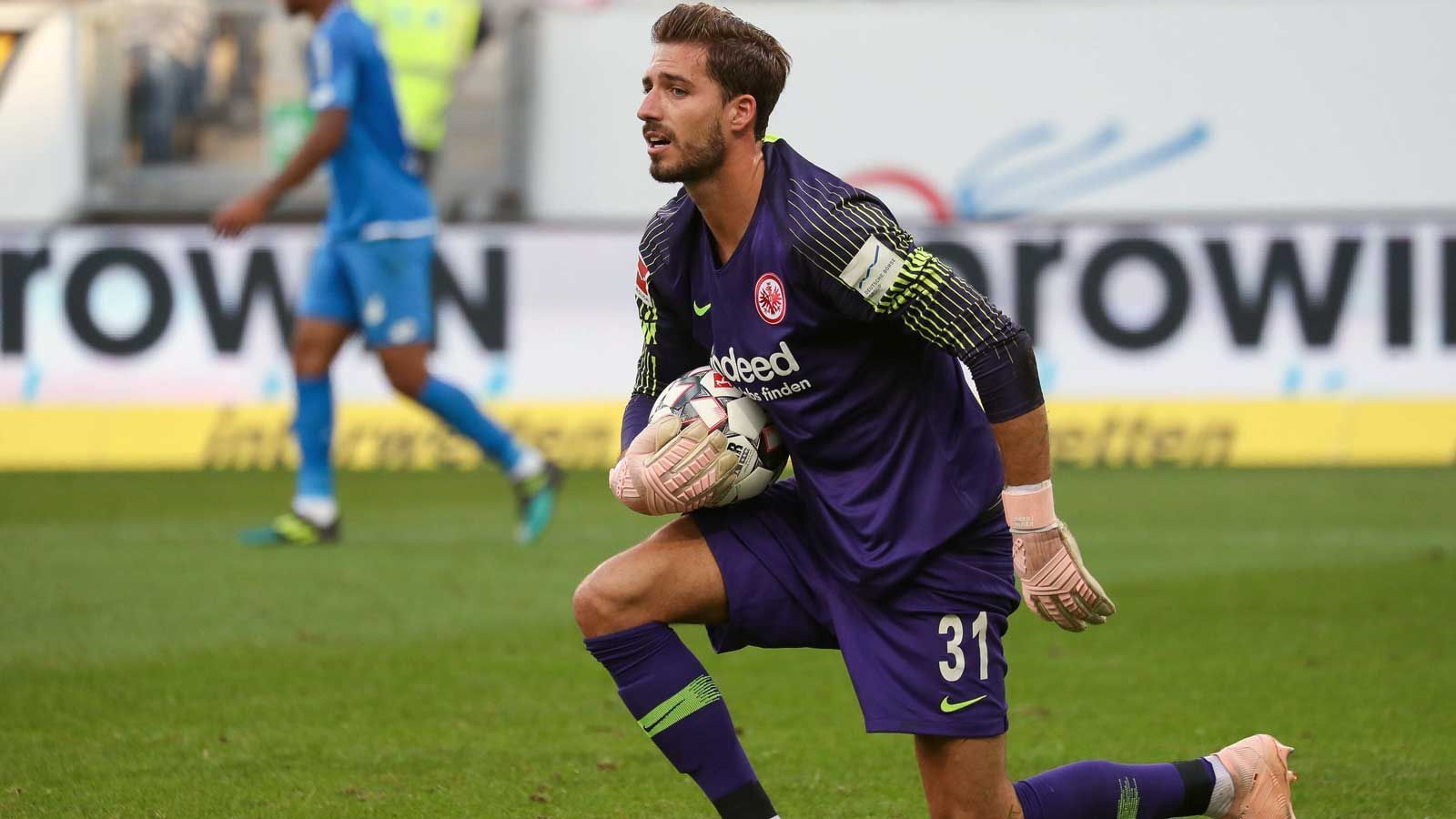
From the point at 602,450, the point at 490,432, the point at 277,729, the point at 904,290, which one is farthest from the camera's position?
the point at 602,450

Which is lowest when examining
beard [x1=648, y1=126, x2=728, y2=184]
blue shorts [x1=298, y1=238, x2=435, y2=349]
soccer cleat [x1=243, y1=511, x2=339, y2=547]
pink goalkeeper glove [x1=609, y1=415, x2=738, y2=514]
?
soccer cleat [x1=243, y1=511, x2=339, y2=547]

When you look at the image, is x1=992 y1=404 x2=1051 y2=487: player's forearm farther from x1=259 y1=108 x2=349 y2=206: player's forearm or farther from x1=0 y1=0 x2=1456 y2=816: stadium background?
x1=259 y1=108 x2=349 y2=206: player's forearm

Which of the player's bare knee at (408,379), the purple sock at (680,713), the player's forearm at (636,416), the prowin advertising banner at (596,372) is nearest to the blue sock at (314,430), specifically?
the player's bare knee at (408,379)

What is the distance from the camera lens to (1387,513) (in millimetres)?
11000

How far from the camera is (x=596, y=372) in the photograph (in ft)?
44.4

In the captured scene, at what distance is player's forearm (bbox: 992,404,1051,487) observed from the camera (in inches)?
165

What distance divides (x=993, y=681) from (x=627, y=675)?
2.52 feet

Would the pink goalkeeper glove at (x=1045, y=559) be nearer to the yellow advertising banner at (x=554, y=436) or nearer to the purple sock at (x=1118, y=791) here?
the purple sock at (x=1118, y=791)

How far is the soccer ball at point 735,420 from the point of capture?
4523 mm

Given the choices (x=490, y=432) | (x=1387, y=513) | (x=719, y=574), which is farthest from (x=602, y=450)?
(x=719, y=574)

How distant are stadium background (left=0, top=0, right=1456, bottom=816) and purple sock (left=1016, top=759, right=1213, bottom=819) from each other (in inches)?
111

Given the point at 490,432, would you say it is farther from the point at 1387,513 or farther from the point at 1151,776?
the point at 1151,776

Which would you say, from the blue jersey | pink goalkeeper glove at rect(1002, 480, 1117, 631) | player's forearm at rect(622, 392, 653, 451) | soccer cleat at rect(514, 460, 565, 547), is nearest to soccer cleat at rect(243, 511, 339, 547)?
soccer cleat at rect(514, 460, 565, 547)

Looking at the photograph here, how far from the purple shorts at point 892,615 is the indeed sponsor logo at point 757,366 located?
1.14ft
